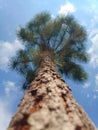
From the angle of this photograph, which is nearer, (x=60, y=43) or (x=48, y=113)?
(x=48, y=113)

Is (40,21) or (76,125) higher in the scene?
(40,21)

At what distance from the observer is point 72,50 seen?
1323 centimetres

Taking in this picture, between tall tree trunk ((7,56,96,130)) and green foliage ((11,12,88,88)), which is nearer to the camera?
tall tree trunk ((7,56,96,130))

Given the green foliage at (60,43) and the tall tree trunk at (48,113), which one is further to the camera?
the green foliage at (60,43)

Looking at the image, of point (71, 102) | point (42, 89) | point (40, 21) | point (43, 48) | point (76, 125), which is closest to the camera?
point (76, 125)

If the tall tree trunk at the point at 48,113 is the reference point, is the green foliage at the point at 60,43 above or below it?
above

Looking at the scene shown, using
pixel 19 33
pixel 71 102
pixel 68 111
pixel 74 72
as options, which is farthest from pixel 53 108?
pixel 19 33

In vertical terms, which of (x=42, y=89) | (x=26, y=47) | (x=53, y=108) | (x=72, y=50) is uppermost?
(x=26, y=47)

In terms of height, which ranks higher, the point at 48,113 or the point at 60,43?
the point at 60,43

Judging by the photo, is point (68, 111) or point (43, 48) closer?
point (68, 111)

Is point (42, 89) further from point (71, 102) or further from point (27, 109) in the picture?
point (27, 109)

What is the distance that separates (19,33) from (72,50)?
8.94ft

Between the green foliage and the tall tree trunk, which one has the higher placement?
the green foliage

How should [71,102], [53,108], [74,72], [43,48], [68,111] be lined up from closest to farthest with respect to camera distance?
[53,108] < [68,111] < [71,102] < [43,48] < [74,72]
